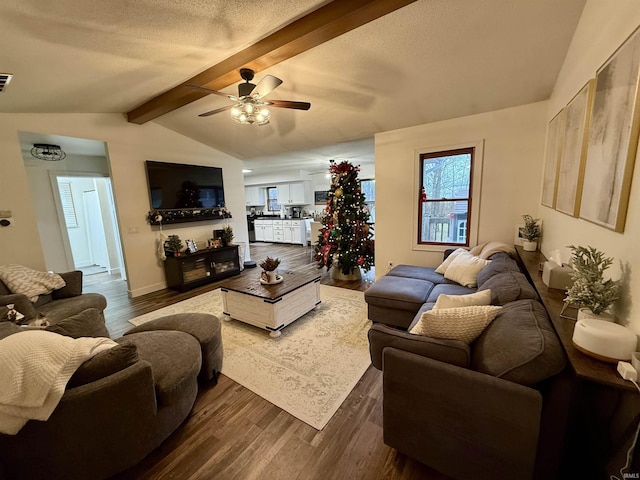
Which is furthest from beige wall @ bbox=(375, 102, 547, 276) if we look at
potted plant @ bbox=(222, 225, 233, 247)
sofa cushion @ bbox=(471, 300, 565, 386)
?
potted plant @ bbox=(222, 225, 233, 247)

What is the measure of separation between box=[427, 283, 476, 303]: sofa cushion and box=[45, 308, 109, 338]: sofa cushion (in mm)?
2617

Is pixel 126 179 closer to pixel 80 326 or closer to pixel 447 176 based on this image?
pixel 80 326

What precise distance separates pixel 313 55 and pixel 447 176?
97.5 inches

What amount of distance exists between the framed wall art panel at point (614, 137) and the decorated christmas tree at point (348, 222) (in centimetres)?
305

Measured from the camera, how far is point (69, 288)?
2936 mm

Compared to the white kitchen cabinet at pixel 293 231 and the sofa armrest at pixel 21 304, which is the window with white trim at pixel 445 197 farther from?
the white kitchen cabinet at pixel 293 231

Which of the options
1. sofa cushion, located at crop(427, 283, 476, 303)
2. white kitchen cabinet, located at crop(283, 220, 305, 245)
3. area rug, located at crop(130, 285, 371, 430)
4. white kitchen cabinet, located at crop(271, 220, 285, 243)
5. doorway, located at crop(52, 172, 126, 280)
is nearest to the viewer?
area rug, located at crop(130, 285, 371, 430)

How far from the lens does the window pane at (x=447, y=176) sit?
3.66 metres

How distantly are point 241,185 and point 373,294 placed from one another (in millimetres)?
4284

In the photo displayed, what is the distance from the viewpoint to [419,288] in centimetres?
273

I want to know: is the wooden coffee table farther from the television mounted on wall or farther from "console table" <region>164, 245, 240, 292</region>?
the television mounted on wall

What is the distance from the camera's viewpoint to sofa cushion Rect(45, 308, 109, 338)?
1471mm

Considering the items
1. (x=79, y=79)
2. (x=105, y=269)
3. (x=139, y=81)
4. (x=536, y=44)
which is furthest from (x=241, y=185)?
(x=536, y=44)

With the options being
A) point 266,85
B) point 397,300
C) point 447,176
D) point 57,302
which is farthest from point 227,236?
point 447,176
